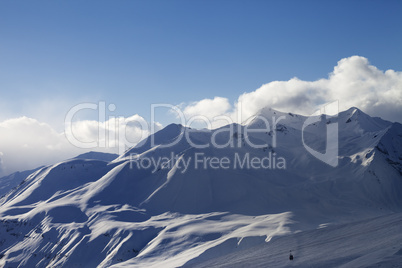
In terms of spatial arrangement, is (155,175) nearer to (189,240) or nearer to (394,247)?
(189,240)

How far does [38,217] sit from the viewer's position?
13938 centimetres

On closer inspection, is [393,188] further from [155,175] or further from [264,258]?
[264,258]

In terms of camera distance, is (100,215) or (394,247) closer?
(394,247)

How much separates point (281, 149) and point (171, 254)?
13017 cm


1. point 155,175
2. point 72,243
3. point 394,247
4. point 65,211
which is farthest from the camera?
point 155,175

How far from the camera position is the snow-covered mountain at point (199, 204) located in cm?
8949

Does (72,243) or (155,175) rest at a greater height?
(155,175)

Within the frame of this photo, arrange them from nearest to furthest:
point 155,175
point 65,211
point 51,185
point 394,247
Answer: point 394,247, point 65,211, point 155,175, point 51,185

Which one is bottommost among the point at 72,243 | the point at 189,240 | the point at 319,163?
the point at 72,243

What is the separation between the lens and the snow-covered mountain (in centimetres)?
8949

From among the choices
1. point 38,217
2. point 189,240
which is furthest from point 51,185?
point 189,240

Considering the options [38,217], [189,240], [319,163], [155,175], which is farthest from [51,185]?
[319,163]

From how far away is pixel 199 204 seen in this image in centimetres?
13162

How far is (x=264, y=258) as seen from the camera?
148ft
